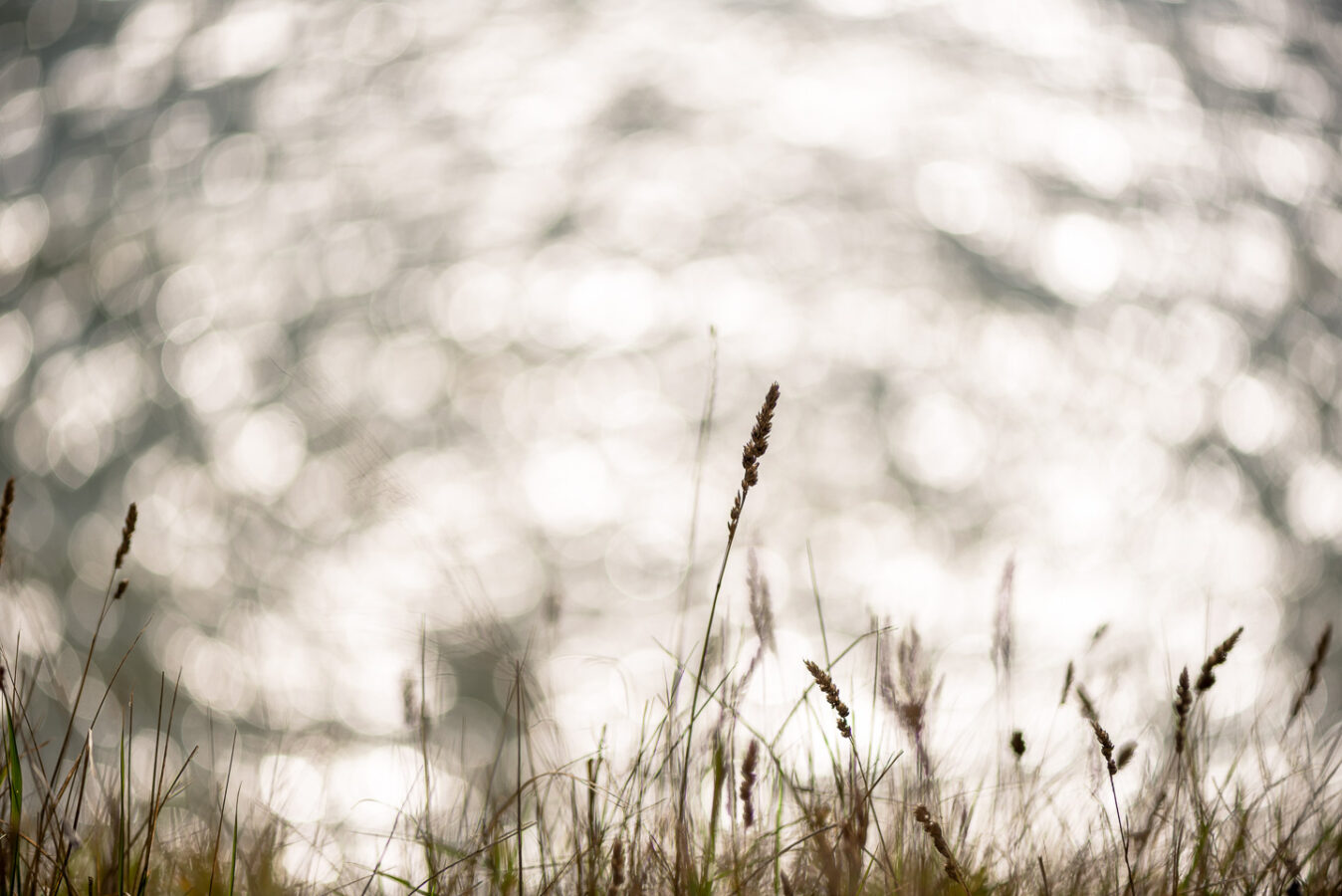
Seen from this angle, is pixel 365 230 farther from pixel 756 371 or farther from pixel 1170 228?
pixel 1170 228

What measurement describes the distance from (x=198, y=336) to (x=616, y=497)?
9.50 meters

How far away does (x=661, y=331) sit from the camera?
21.9 metres

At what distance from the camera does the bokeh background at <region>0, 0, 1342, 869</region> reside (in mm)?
16172

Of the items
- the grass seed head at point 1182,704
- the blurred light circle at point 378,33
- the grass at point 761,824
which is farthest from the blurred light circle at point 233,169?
the grass seed head at point 1182,704

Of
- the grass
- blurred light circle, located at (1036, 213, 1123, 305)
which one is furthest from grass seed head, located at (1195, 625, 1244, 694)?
blurred light circle, located at (1036, 213, 1123, 305)

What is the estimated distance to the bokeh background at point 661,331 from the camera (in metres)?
16.2

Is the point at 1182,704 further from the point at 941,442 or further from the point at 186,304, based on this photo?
the point at 186,304

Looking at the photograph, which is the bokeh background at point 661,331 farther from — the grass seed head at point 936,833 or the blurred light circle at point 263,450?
the grass seed head at point 936,833

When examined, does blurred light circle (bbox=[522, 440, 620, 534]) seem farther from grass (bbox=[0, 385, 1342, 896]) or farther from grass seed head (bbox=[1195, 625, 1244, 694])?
grass seed head (bbox=[1195, 625, 1244, 694])

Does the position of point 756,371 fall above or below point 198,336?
below

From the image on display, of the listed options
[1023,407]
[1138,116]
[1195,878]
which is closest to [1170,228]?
[1138,116]

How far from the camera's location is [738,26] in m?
34.8

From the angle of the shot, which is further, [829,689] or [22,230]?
[22,230]

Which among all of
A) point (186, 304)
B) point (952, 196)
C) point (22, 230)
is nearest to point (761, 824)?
point (186, 304)
